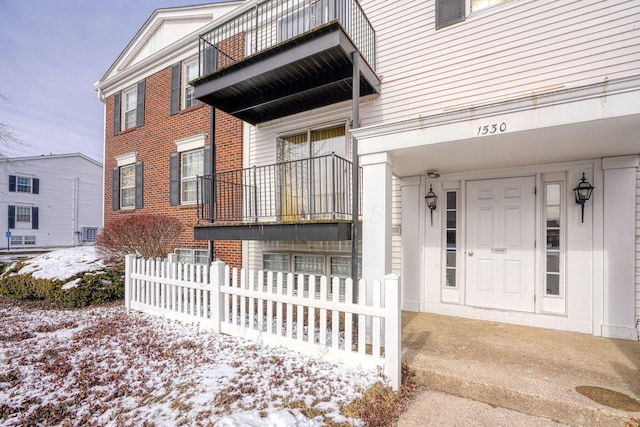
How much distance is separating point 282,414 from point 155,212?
8127mm

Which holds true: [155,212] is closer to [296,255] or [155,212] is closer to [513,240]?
[296,255]

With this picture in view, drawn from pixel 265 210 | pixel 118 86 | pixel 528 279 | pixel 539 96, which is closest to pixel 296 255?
pixel 265 210

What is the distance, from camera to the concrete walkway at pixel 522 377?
2469mm

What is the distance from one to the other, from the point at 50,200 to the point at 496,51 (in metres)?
28.7

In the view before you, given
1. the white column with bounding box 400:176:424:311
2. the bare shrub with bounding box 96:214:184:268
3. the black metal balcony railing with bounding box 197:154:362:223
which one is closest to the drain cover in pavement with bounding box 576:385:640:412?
the white column with bounding box 400:176:424:311

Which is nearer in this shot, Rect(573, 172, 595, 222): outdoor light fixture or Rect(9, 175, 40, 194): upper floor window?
Rect(573, 172, 595, 222): outdoor light fixture

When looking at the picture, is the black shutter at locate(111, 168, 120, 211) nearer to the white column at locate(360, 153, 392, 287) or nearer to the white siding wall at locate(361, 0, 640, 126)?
the white siding wall at locate(361, 0, 640, 126)

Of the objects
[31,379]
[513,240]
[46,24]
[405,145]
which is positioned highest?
[46,24]

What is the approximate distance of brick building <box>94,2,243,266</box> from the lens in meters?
7.74

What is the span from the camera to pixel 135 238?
6434mm

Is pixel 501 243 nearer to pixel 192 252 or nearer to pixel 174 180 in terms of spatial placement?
pixel 192 252

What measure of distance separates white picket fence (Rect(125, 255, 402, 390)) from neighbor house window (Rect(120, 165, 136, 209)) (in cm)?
536

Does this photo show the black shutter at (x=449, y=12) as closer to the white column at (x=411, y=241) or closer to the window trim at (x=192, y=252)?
the white column at (x=411, y=241)

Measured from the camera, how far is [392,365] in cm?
287
